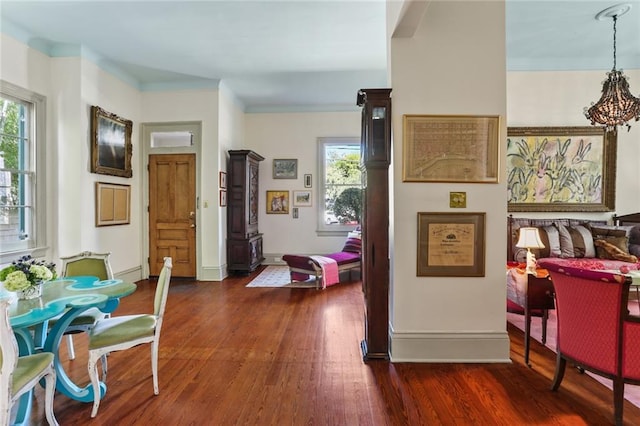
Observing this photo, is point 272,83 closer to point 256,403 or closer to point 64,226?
point 64,226

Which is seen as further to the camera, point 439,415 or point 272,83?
point 272,83

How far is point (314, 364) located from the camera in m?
2.71

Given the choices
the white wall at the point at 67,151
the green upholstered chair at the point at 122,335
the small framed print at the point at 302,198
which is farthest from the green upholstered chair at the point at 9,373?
the small framed print at the point at 302,198

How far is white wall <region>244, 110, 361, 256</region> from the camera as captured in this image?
7.11m

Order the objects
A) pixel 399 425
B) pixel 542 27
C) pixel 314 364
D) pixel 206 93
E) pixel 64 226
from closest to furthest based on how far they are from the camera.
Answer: pixel 399 425 → pixel 314 364 → pixel 542 27 → pixel 64 226 → pixel 206 93

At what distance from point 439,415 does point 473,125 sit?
2147 mm

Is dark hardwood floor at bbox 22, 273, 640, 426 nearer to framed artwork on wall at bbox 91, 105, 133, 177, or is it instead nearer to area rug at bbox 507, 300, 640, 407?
area rug at bbox 507, 300, 640, 407

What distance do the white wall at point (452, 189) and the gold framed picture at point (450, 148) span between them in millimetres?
58

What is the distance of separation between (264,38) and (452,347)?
403 centimetres

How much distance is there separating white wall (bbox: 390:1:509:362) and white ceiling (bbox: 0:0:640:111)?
43.8 inches

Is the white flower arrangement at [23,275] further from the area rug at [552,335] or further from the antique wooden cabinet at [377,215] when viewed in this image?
the area rug at [552,335]

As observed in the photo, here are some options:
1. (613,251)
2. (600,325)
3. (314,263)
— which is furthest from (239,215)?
(613,251)

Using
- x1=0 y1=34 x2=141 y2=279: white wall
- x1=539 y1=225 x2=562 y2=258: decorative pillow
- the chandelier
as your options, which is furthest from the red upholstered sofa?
the chandelier

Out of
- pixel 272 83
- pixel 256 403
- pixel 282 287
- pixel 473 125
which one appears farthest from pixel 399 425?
pixel 272 83
